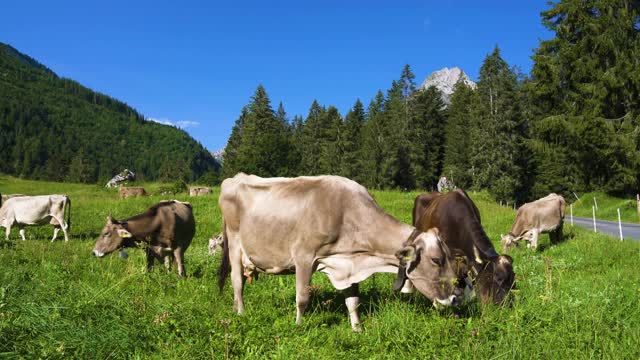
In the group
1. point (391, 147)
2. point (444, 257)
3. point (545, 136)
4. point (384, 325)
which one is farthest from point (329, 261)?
point (391, 147)

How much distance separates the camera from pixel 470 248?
7152mm

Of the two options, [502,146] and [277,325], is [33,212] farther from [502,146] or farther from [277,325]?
[502,146]

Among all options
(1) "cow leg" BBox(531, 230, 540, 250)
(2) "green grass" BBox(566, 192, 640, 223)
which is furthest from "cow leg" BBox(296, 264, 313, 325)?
(2) "green grass" BBox(566, 192, 640, 223)

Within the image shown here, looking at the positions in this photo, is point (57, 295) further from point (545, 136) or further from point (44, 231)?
point (545, 136)

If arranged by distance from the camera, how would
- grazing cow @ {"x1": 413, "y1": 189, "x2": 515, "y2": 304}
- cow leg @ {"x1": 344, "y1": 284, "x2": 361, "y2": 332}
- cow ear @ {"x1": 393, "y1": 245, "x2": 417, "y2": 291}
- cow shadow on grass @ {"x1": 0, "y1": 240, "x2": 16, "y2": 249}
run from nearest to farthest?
cow ear @ {"x1": 393, "y1": 245, "x2": 417, "y2": 291} < cow leg @ {"x1": 344, "y1": 284, "x2": 361, "y2": 332} < grazing cow @ {"x1": 413, "y1": 189, "x2": 515, "y2": 304} < cow shadow on grass @ {"x1": 0, "y1": 240, "x2": 16, "y2": 249}

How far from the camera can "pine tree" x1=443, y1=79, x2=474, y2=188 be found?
62.6m

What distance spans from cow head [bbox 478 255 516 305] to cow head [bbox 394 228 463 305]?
136cm

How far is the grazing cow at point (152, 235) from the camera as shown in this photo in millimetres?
10055

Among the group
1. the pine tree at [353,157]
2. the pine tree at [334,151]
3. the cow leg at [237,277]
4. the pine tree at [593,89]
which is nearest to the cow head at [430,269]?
the cow leg at [237,277]

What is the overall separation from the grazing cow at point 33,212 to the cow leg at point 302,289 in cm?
1483

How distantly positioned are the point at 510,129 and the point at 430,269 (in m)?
49.7

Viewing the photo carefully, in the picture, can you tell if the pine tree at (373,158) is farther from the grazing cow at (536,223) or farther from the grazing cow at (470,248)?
the grazing cow at (470,248)

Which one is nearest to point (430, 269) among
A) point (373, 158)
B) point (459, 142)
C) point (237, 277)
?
point (237, 277)

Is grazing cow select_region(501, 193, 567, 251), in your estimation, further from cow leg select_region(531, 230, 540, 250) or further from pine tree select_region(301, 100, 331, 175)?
pine tree select_region(301, 100, 331, 175)
